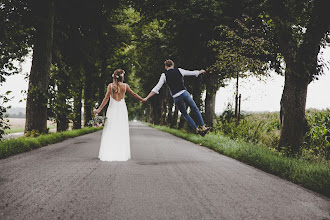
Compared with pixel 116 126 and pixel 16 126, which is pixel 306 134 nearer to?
pixel 116 126

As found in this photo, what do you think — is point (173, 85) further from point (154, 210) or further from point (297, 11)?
point (297, 11)

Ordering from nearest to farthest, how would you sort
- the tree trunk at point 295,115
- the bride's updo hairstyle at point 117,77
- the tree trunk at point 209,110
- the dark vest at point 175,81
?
the dark vest at point 175,81 < the bride's updo hairstyle at point 117,77 < the tree trunk at point 295,115 < the tree trunk at point 209,110

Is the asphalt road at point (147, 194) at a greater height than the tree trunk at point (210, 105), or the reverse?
the tree trunk at point (210, 105)

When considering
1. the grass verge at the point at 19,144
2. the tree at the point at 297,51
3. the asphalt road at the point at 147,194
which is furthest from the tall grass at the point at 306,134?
the grass verge at the point at 19,144

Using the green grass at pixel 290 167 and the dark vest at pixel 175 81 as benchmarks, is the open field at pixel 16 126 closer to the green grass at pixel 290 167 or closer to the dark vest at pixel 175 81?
the dark vest at pixel 175 81

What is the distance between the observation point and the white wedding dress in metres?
7.14

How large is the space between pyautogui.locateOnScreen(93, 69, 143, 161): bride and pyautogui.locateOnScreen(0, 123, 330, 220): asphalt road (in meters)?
1.30

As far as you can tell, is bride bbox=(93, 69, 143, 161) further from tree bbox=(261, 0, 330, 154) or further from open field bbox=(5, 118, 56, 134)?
tree bbox=(261, 0, 330, 154)

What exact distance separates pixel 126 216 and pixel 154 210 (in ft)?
1.30

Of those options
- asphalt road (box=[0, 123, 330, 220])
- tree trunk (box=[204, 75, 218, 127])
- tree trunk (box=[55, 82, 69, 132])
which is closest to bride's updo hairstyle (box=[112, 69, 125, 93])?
asphalt road (box=[0, 123, 330, 220])

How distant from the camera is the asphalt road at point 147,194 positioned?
3098 millimetres

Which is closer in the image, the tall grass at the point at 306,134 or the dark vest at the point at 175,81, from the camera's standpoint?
the dark vest at the point at 175,81

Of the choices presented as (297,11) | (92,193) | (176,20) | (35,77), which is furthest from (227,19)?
(92,193)

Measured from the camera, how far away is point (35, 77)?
1094cm
